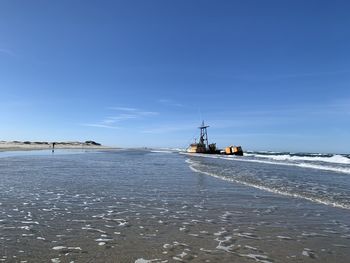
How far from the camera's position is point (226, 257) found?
20.6 feet

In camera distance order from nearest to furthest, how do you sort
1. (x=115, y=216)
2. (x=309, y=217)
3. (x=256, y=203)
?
(x=115, y=216)
(x=309, y=217)
(x=256, y=203)

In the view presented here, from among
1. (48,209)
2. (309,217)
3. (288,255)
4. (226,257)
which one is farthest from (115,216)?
(309,217)

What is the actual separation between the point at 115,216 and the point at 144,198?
325 centimetres

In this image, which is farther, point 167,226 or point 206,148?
point 206,148

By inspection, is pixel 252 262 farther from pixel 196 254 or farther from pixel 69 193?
pixel 69 193

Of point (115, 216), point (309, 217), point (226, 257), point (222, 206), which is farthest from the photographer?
point (222, 206)

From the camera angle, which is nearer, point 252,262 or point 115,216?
point 252,262

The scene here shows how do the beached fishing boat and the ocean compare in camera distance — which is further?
the beached fishing boat

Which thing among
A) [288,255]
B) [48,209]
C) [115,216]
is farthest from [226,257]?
[48,209]

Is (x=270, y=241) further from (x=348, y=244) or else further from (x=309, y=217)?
(x=309, y=217)

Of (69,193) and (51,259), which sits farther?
(69,193)

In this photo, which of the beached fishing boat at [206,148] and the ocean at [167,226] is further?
the beached fishing boat at [206,148]

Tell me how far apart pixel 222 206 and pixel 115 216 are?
151 inches

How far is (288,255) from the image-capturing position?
21.4 ft
